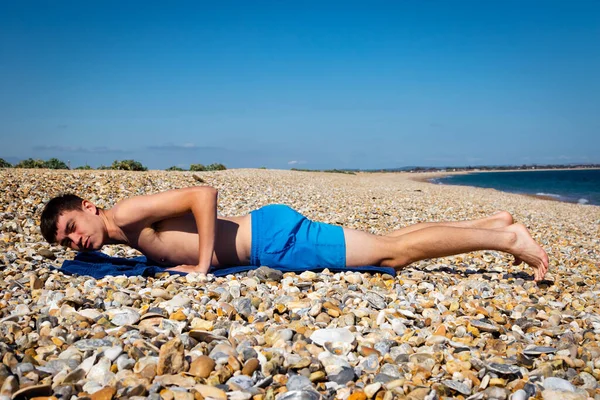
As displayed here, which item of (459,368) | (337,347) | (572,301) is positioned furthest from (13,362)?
(572,301)

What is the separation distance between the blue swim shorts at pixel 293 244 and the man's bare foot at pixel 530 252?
1.71 metres

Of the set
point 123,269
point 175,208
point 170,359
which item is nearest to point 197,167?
point 123,269

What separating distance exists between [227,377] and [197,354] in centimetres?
28

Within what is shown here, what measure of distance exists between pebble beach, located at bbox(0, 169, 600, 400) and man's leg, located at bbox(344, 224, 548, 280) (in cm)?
23

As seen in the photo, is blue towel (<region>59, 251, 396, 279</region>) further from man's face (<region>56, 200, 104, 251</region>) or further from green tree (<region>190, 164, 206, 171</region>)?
green tree (<region>190, 164, 206, 171</region>)

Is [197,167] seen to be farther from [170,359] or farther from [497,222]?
[170,359]

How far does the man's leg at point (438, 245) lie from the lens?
4.36m

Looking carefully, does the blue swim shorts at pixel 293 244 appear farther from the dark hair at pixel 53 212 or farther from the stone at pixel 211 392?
the stone at pixel 211 392

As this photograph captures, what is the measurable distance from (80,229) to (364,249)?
2669 mm

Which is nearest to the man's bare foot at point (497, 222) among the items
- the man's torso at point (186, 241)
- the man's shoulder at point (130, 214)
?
the man's torso at point (186, 241)

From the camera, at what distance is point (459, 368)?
2.45 m

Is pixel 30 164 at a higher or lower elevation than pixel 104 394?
higher

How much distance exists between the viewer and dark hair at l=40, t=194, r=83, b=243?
3.91m

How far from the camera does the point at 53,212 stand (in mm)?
3939
